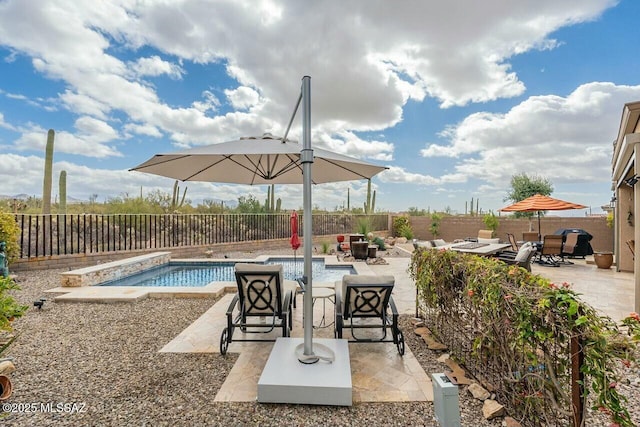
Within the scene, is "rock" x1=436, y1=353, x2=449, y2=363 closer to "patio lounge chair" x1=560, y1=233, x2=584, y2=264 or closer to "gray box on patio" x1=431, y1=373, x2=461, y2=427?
"gray box on patio" x1=431, y1=373, x2=461, y2=427

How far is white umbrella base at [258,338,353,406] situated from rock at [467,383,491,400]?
109 centimetres

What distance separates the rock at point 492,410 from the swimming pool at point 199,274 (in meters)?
5.52

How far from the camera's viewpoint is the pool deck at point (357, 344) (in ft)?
8.59

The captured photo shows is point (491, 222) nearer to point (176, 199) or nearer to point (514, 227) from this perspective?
point (514, 227)

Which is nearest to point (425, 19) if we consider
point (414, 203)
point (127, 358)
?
point (127, 358)

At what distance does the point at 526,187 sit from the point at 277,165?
19.8m

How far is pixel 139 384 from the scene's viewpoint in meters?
2.74

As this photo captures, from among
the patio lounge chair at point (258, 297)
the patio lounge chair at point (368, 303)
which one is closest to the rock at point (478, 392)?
the patio lounge chair at point (368, 303)

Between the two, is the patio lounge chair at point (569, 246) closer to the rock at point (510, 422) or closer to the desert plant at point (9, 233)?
the rock at point (510, 422)

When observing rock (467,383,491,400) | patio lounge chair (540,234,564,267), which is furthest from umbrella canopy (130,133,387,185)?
patio lounge chair (540,234,564,267)

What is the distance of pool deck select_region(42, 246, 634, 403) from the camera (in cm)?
262

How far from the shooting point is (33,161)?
38.2 feet

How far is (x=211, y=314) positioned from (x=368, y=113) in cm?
1141

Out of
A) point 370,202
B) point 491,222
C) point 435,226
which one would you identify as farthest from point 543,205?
point 370,202
